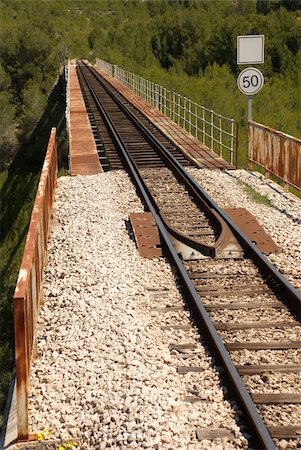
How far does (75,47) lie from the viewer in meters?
142

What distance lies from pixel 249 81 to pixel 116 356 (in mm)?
10336

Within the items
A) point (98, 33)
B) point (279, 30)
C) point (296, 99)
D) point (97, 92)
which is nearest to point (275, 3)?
point (98, 33)

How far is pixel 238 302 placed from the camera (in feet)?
25.4

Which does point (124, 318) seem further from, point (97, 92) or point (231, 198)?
point (97, 92)

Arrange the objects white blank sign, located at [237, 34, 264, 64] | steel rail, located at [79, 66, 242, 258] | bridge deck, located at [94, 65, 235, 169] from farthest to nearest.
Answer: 1. bridge deck, located at [94, 65, 235, 169]
2. white blank sign, located at [237, 34, 264, 64]
3. steel rail, located at [79, 66, 242, 258]

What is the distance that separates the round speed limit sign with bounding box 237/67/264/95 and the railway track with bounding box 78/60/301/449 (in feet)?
8.39

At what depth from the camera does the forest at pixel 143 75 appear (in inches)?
903

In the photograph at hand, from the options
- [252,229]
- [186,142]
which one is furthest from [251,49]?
[252,229]

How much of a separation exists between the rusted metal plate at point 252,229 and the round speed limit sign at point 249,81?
14.5ft

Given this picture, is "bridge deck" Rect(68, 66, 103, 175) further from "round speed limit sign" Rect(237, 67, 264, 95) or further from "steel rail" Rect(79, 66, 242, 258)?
"round speed limit sign" Rect(237, 67, 264, 95)

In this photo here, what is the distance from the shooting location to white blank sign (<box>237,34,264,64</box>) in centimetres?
1558

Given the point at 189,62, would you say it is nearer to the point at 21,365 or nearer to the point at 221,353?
the point at 221,353

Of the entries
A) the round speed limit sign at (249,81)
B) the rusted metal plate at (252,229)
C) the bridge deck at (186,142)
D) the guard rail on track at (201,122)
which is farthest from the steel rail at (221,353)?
the guard rail on track at (201,122)

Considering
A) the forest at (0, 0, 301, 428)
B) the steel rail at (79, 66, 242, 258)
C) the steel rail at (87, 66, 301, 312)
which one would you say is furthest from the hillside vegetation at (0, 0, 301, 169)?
the steel rail at (79, 66, 242, 258)
